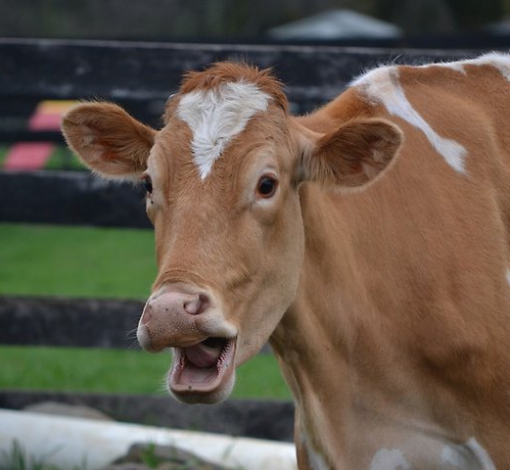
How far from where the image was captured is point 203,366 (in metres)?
3.37

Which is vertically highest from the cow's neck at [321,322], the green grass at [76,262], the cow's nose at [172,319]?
the cow's nose at [172,319]

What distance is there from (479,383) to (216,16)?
50.1ft

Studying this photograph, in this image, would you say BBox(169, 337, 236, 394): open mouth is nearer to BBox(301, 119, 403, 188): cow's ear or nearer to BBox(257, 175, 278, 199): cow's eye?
BBox(257, 175, 278, 199): cow's eye

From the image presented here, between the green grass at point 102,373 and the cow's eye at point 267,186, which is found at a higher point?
the cow's eye at point 267,186

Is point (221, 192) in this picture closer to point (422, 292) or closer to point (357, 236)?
point (357, 236)

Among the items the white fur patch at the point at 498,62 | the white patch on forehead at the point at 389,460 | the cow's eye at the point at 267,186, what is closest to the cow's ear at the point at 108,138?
the cow's eye at the point at 267,186

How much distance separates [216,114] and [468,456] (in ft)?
4.60

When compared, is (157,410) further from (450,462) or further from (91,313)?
(450,462)

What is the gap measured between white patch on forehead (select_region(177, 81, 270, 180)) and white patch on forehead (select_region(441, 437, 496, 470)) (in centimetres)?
128

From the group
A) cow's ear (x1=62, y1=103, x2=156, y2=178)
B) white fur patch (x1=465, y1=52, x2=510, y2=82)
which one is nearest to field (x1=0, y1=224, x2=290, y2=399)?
cow's ear (x1=62, y1=103, x2=156, y2=178)

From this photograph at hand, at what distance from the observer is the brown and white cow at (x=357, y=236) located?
354 cm

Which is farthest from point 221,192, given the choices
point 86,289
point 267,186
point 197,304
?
point 86,289

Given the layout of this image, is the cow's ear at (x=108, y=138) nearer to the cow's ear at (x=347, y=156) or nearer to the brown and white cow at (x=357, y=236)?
the brown and white cow at (x=357, y=236)

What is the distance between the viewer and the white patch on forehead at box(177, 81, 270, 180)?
3.54 metres
